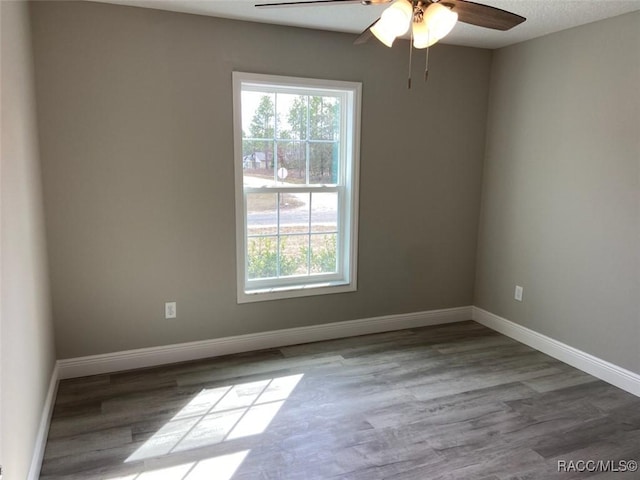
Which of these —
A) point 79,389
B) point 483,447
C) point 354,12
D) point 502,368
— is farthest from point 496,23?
point 79,389

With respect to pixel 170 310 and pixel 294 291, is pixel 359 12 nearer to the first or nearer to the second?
pixel 294 291

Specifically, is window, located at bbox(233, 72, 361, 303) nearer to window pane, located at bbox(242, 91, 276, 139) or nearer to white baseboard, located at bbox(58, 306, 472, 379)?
window pane, located at bbox(242, 91, 276, 139)

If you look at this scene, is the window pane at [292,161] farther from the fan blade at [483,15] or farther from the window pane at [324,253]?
the fan blade at [483,15]

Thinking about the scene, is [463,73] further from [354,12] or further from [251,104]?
[251,104]

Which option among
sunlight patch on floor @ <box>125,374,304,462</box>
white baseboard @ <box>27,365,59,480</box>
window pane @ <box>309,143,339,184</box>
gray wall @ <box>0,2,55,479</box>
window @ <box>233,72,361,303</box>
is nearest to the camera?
gray wall @ <box>0,2,55,479</box>

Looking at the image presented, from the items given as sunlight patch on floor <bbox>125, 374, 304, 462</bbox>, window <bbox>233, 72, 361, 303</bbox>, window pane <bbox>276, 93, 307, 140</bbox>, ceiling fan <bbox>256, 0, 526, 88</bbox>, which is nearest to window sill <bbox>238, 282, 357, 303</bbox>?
window <bbox>233, 72, 361, 303</bbox>

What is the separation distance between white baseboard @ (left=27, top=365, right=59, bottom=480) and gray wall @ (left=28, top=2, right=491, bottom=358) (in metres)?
0.24

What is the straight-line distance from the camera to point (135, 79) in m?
2.88

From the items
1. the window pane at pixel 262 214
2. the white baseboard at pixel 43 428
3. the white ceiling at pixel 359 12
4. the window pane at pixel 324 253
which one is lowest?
the white baseboard at pixel 43 428

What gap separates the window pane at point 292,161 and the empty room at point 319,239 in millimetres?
21

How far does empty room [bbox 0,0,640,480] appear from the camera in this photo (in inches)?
89.4

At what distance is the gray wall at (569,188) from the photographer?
2.88 metres

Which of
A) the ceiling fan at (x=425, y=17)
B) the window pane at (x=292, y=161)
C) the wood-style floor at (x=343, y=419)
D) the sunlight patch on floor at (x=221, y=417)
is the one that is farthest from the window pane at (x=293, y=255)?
the ceiling fan at (x=425, y=17)

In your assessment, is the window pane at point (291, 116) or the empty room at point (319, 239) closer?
the empty room at point (319, 239)
